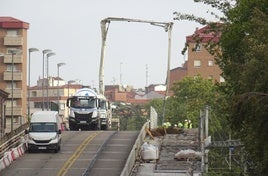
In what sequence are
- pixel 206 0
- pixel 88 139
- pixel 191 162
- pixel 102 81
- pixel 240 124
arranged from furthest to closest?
pixel 102 81
pixel 88 139
pixel 191 162
pixel 206 0
pixel 240 124

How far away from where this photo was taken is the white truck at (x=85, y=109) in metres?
61.4

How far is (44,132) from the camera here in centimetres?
4712

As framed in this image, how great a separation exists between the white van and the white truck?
539 inches

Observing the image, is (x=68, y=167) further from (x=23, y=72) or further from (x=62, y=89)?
(x=62, y=89)

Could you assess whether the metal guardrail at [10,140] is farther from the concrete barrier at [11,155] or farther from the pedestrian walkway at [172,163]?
the pedestrian walkway at [172,163]

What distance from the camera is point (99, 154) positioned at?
47.2 metres

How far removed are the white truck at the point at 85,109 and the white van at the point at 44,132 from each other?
→ 44.9 feet

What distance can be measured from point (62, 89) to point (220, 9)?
14675 centimetres

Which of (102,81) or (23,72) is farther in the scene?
(23,72)

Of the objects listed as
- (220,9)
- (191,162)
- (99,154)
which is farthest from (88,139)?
(220,9)

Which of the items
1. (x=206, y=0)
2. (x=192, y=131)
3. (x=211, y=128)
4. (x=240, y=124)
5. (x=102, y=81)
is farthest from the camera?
(x=211, y=128)

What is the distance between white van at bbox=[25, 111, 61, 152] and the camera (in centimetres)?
4706

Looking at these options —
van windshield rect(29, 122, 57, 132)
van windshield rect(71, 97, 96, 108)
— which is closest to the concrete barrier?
van windshield rect(29, 122, 57, 132)

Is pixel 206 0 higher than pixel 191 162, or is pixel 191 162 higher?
pixel 206 0
